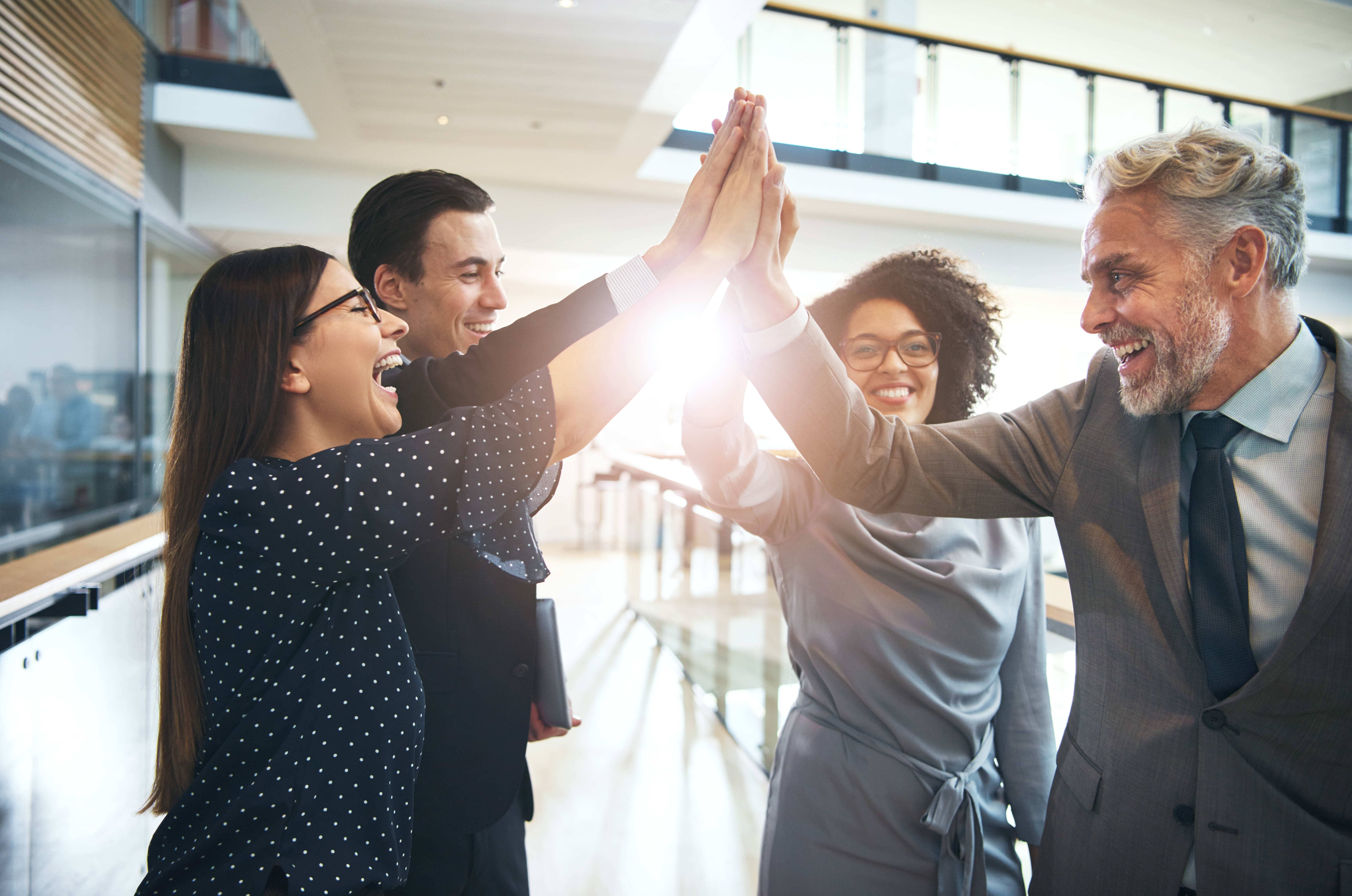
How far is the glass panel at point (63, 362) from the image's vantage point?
366cm

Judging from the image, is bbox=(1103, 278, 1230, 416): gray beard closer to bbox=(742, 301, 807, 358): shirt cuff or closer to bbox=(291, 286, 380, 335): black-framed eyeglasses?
bbox=(742, 301, 807, 358): shirt cuff

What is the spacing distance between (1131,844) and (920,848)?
0.36 metres

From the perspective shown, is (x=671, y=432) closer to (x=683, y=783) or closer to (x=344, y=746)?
(x=683, y=783)

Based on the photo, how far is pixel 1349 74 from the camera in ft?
39.0

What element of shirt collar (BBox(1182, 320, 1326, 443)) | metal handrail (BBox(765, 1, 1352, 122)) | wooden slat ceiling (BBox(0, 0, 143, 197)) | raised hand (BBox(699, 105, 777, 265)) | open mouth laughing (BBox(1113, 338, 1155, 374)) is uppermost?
metal handrail (BBox(765, 1, 1352, 122))

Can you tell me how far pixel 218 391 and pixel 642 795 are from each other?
2779 millimetres

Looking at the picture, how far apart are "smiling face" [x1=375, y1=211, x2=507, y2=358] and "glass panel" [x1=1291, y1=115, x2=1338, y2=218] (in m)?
11.3

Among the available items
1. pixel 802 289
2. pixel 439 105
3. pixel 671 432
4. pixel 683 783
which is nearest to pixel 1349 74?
pixel 802 289

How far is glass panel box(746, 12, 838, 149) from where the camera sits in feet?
22.8

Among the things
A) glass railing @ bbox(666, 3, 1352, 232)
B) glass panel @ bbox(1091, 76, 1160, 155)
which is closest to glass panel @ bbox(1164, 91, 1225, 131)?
glass railing @ bbox(666, 3, 1352, 232)

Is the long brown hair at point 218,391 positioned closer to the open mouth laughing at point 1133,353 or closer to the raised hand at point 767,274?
the raised hand at point 767,274

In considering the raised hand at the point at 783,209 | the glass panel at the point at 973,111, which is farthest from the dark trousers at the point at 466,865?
the glass panel at the point at 973,111

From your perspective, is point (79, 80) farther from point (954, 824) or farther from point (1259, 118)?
point (1259, 118)

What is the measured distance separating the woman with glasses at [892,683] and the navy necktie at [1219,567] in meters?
0.37
